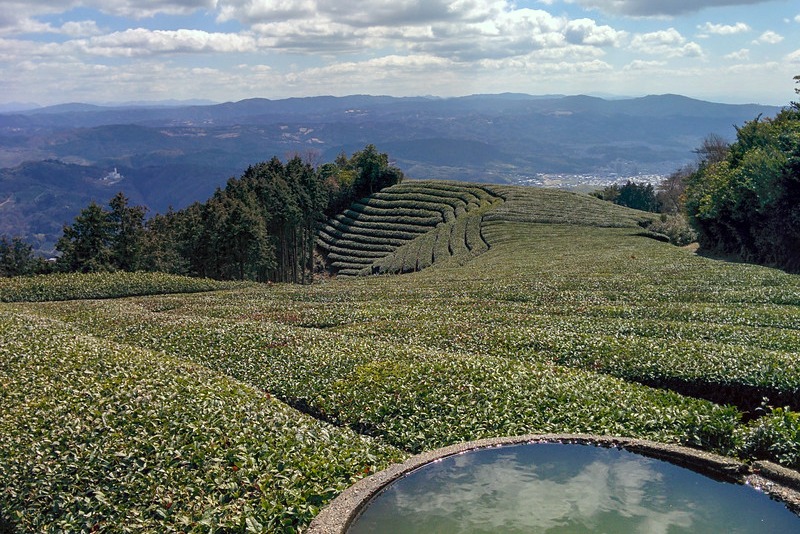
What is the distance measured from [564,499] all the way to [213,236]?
54.5 metres

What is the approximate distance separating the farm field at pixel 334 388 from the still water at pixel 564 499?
1.27 m

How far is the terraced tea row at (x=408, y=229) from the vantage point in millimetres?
77312

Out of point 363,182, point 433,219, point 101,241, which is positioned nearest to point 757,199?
point 433,219

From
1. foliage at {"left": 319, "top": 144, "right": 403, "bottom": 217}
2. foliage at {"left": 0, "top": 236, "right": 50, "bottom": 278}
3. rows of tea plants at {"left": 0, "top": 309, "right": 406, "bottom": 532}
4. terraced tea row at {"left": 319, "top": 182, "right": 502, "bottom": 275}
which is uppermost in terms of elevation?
foliage at {"left": 319, "top": 144, "right": 403, "bottom": 217}

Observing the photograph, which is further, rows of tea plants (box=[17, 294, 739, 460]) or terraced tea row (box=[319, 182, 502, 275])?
terraced tea row (box=[319, 182, 502, 275])

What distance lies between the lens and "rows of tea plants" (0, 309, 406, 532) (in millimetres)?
10805

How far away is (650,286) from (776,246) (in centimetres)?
2102

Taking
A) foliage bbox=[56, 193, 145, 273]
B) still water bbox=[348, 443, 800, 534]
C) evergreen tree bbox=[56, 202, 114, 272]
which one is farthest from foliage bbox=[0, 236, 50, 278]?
still water bbox=[348, 443, 800, 534]

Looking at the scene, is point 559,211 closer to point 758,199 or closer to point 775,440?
point 758,199

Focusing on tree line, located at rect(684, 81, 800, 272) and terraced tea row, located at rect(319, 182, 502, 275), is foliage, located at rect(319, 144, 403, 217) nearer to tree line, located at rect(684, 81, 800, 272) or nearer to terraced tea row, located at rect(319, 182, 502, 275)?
terraced tea row, located at rect(319, 182, 502, 275)

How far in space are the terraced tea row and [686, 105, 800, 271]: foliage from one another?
24.6 m

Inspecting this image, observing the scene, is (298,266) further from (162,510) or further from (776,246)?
(162,510)

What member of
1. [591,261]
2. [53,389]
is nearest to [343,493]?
[53,389]

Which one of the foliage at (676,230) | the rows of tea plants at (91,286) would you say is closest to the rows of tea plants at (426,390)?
the rows of tea plants at (91,286)
